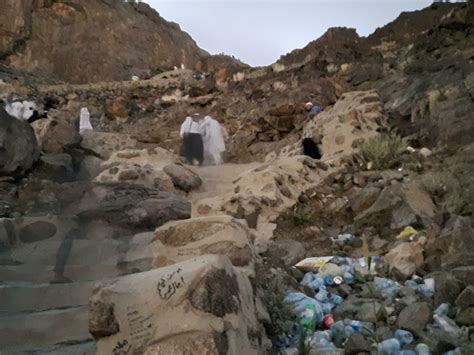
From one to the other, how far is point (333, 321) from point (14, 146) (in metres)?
4.28

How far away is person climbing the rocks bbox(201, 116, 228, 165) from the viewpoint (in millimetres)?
9938

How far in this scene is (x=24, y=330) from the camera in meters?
2.71

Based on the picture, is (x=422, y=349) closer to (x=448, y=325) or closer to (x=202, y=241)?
(x=448, y=325)

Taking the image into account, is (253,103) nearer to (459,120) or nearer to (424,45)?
(424,45)

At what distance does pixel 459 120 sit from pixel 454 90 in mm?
1066

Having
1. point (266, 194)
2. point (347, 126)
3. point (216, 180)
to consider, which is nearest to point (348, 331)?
point (266, 194)

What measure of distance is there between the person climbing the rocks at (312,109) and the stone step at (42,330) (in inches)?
330

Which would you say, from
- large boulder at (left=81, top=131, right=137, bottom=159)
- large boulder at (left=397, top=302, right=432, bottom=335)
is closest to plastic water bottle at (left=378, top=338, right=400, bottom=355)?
large boulder at (left=397, top=302, right=432, bottom=335)

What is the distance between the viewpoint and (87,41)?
29594 mm

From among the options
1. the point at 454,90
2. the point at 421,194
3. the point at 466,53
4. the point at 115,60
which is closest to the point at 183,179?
the point at 421,194

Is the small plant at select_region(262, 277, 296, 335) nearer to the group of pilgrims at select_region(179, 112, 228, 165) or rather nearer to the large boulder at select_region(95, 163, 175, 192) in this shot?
the large boulder at select_region(95, 163, 175, 192)

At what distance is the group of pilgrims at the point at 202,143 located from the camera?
32.0 feet

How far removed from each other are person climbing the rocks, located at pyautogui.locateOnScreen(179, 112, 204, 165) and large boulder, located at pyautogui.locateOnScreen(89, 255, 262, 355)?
23.7ft

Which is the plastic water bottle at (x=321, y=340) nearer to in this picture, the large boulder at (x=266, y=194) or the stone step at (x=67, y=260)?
the stone step at (x=67, y=260)
